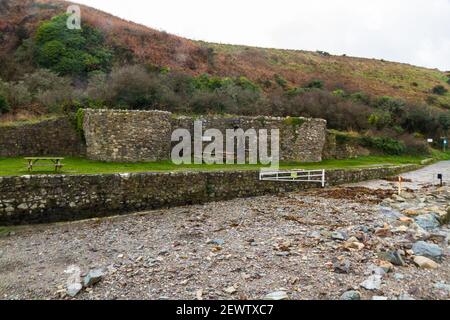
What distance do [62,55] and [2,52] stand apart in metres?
4.11

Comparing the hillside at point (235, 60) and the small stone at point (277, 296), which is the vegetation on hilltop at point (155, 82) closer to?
the hillside at point (235, 60)

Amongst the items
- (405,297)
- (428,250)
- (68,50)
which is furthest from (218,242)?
(68,50)

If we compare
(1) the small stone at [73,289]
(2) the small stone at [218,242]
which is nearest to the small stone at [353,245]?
(2) the small stone at [218,242]

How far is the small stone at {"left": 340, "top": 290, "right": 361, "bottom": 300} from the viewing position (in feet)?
20.2

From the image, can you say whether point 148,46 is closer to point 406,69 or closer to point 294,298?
point 294,298

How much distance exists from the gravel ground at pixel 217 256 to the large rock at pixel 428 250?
9.3 inches

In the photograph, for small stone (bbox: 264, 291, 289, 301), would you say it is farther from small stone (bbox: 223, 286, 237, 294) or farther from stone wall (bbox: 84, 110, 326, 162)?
stone wall (bbox: 84, 110, 326, 162)

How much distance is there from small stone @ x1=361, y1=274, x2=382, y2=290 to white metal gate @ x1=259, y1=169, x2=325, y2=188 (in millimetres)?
8203

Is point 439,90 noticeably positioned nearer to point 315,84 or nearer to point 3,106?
point 315,84

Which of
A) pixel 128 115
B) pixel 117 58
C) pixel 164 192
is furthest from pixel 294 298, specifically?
pixel 117 58

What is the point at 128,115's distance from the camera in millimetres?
16172

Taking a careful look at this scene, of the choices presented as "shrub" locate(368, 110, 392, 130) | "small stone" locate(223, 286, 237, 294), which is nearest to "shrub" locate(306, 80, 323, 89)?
"shrub" locate(368, 110, 392, 130)

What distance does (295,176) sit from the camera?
1552 centimetres

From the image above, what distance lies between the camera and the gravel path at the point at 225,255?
6.74m
